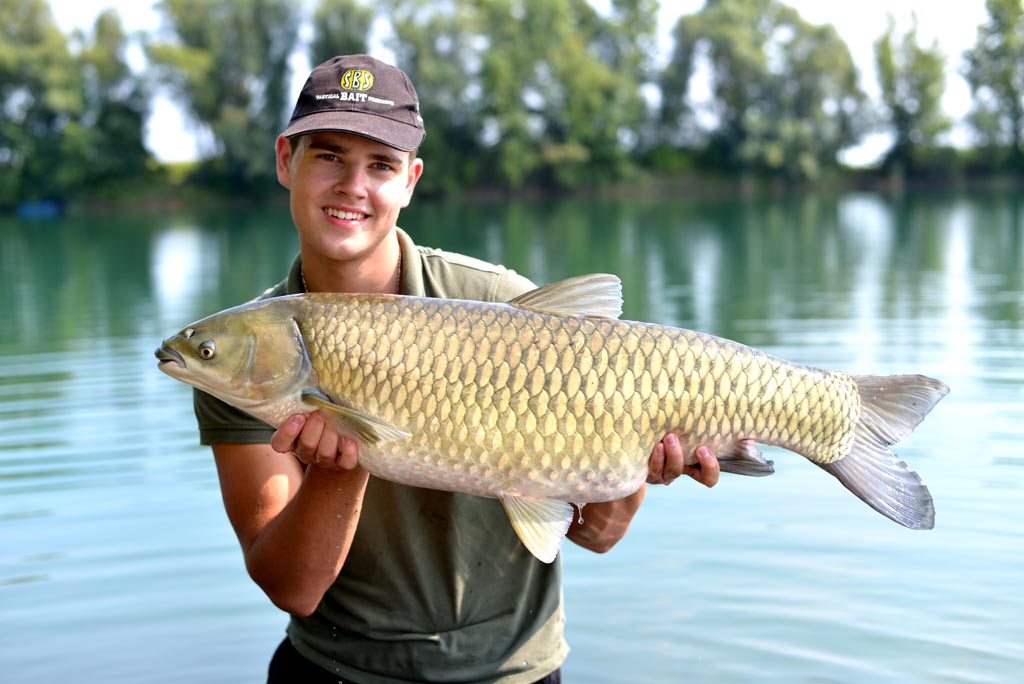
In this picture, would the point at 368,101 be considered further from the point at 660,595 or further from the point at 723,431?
the point at 660,595

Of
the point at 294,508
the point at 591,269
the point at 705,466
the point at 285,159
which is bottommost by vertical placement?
the point at 591,269

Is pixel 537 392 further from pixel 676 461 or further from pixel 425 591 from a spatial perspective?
pixel 425 591

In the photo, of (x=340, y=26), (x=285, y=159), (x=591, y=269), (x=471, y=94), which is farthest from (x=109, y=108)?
(x=285, y=159)

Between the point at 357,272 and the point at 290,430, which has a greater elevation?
the point at 357,272

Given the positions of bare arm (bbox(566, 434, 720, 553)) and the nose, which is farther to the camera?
the nose

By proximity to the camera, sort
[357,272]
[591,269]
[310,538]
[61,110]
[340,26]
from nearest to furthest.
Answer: [310,538] < [357,272] < [591,269] < [340,26] < [61,110]

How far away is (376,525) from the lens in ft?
9.37

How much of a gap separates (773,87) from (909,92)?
20.7 ft

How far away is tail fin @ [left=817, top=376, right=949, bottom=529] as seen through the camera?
2.57 meters

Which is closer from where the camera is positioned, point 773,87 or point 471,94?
point 471,94

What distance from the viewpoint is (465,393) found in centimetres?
244

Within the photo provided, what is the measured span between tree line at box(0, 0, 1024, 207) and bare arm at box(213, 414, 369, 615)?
4614cm

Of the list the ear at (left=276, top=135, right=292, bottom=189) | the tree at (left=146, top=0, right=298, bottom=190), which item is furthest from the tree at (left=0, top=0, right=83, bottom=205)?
the ear at (left=276, top=135, right=292, bottom=189)

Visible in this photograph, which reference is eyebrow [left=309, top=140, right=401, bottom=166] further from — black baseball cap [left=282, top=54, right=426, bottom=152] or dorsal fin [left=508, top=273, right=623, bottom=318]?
dorsal fin [left=508, top=273, right=623, bottom=318]
